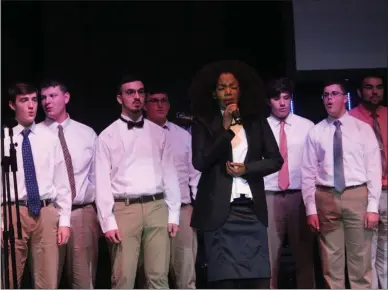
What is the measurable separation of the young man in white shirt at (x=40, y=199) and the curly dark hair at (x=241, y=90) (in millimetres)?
939

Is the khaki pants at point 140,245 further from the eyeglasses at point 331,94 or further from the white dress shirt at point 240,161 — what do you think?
the eyeglasses at point 331,94

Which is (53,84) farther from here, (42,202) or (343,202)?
(343,202)

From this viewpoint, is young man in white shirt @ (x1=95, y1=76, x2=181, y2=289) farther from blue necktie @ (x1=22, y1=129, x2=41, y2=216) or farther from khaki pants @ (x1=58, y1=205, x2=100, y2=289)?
blue necktie @ (x1=22, y1=129, x2=41, y2=216)

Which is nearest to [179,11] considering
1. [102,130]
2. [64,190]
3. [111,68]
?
[111,68]

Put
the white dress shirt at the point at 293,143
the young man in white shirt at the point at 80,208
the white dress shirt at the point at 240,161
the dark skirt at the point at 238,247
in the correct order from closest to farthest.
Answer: the dark skirt at the point at 238,247 < the white dress shirt at the point at 240,161 < the young man in white shirt at the point at 80,208 < the white dress shirt at the point at 293,143

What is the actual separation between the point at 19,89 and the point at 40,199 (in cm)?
75

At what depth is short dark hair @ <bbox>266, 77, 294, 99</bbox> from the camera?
13.7 feet

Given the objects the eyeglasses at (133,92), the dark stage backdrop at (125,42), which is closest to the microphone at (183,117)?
the dark stage backdrop at (125,42)

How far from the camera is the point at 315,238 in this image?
4109mm

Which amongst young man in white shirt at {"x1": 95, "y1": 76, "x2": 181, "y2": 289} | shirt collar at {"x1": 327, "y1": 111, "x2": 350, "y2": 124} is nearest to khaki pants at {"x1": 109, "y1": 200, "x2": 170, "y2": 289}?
young man in white shirt at {"x1": 95, "y1": 76, "x2": 181, "y2": 289}

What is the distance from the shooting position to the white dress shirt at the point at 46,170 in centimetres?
392

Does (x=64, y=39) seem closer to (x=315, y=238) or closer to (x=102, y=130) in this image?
(x=102, y=130)

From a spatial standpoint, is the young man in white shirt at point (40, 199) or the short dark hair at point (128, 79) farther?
the short dark hair at point (128, 79)

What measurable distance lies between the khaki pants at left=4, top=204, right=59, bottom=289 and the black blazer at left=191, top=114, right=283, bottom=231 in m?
0.95
